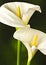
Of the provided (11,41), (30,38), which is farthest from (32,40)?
(11,41)

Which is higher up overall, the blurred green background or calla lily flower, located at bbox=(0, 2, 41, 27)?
calla lily flower, located at bbox=(0, 2, 41, 27)

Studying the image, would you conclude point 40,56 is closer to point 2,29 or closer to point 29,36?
point 2,29

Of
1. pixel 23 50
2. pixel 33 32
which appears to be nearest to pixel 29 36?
pixel 33 32

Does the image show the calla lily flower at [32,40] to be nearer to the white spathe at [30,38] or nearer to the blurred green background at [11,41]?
the white spathe at [30,38]

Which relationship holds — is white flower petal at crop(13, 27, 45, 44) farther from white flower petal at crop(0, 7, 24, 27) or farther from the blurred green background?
the blurred green background

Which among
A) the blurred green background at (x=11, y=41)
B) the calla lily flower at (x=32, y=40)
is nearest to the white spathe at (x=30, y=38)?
the calla lily flower at (x=32, y=40)

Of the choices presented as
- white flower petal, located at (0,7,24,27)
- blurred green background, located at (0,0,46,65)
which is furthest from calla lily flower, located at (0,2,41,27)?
blurred green background, located at (0,0,46,65)

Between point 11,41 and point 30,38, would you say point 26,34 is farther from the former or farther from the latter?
point 11,41
